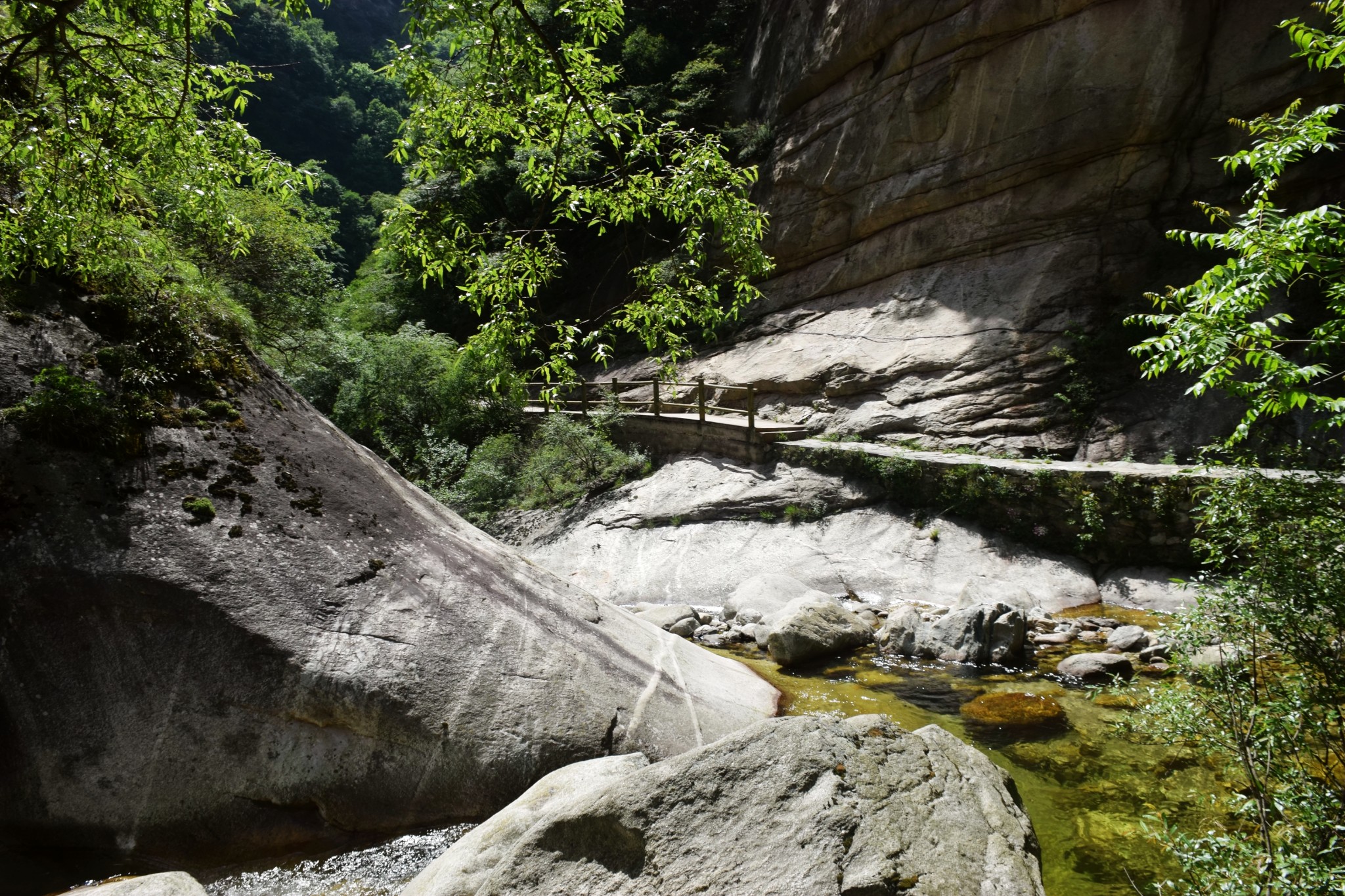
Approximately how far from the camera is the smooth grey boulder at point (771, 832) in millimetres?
2842

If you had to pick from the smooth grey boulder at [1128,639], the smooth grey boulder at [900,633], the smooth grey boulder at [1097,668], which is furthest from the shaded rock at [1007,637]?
the smooth grey boulder at [1128,639]

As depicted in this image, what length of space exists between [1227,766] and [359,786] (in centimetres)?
487

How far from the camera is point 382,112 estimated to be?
58.2m

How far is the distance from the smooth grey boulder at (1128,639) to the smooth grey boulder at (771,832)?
18.7 feet

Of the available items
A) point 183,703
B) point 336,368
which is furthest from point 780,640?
point 336,368

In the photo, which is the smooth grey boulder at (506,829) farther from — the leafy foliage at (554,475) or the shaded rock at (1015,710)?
the leafy foliage at (554,475)

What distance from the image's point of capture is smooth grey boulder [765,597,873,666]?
26.4 ft

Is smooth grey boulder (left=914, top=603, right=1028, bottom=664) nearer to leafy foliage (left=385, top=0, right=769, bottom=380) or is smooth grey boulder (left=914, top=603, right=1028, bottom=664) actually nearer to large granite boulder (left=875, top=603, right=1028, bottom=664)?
large granite boulder (left=875, top=603, right=1028, bottom=664)

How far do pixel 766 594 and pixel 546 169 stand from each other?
24.9ft

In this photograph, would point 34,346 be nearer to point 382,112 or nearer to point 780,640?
point 780,640

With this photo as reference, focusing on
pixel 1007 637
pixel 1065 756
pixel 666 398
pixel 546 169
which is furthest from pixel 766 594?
pixel 666 398

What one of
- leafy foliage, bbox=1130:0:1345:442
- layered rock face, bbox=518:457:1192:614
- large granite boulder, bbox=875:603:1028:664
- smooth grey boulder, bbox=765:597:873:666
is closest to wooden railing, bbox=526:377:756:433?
layered rock face, bbox=518:457:1192:614

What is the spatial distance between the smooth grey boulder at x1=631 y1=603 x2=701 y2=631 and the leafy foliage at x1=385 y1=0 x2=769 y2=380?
5.83m

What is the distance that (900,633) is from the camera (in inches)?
336
